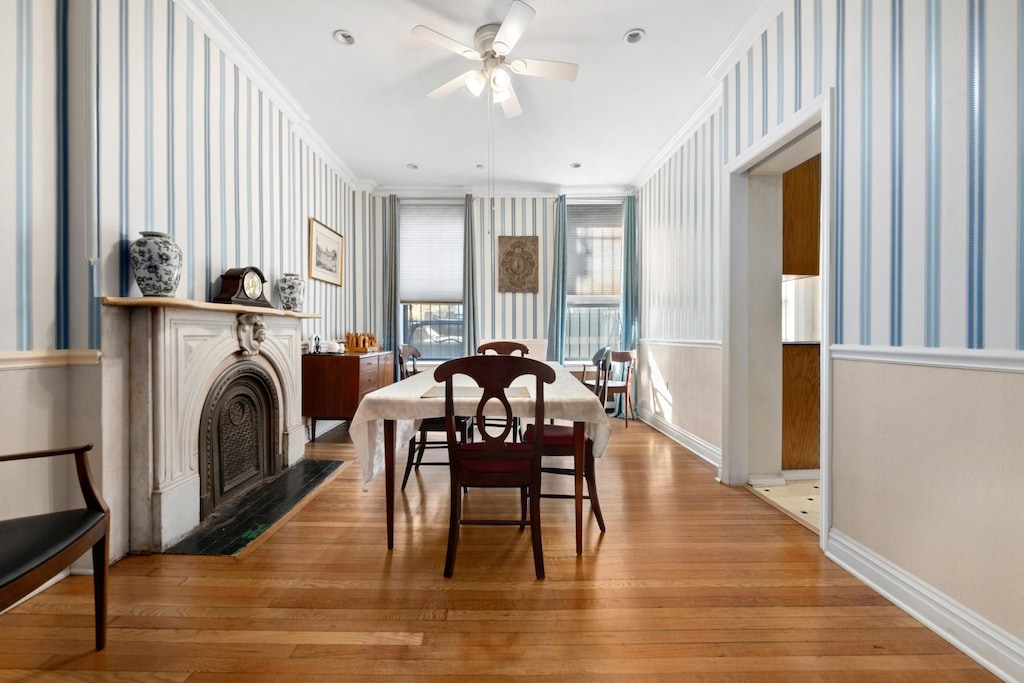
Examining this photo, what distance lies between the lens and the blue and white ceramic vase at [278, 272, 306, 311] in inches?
139

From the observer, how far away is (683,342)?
14.0 ft

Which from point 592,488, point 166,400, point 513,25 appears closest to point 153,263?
point 166,400

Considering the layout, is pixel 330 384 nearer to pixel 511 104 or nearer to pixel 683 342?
pixel 511 104

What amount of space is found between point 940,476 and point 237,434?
3.58 metres

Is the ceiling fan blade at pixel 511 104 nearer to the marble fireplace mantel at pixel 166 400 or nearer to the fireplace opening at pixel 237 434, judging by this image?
the marble fireplace mantel at pixel 166 400

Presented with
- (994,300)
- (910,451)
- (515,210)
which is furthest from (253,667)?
(515,210)

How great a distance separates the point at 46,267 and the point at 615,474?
3.35m

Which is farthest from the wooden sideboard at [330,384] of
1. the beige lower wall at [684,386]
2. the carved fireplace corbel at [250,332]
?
the beige lower wall at [684,386]

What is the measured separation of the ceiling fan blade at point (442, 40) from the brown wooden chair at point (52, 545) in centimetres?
251

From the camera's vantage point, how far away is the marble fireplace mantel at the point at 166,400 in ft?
6.70

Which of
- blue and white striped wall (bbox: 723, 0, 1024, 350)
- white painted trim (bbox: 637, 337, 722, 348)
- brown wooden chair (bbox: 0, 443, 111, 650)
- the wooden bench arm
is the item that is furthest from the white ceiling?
brown wooden chair (bbox: 0, 443, 111, 650)

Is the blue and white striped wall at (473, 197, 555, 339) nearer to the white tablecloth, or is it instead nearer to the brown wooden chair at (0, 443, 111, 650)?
the white tablecloth

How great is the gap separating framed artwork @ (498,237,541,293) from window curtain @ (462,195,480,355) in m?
0.38

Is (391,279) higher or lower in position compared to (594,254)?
lower
